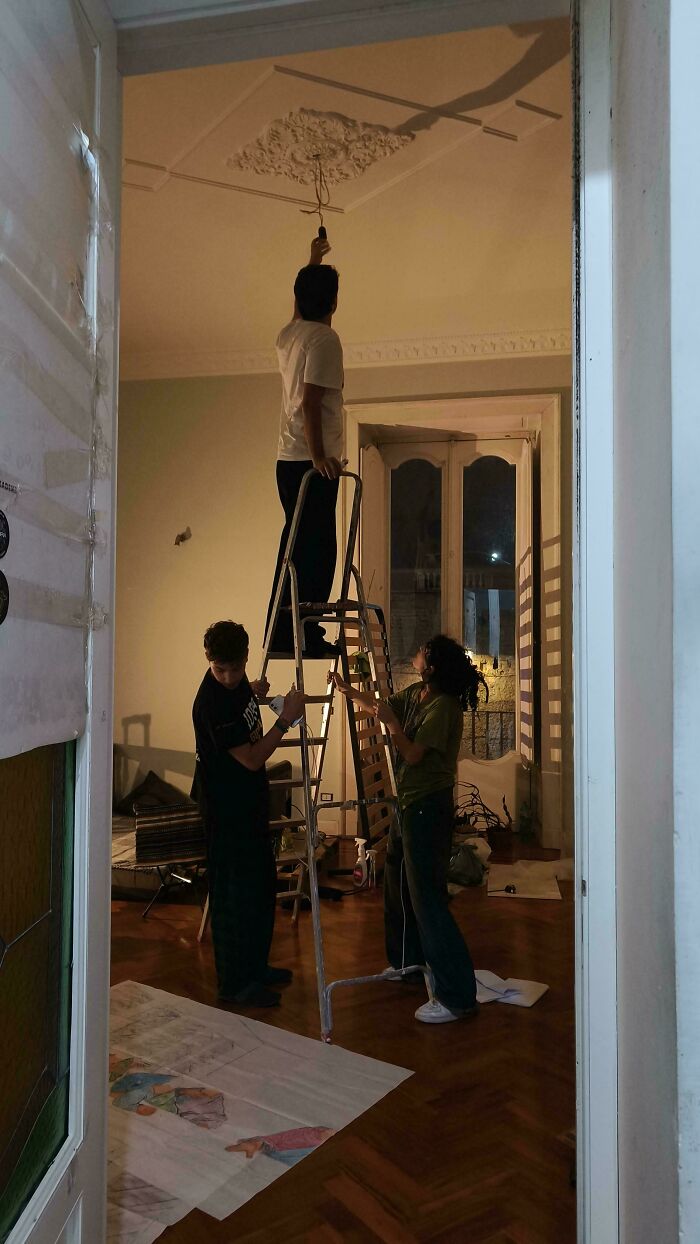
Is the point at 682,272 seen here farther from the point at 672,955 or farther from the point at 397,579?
the point at 397,579

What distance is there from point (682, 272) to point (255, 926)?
302cm

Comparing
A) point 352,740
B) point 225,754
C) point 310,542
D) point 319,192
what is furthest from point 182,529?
point 352,740

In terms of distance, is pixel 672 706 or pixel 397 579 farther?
pixel 397 579

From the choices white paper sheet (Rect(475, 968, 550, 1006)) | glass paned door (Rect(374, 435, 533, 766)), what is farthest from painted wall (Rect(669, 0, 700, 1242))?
glass paned door (Rect(374, 435, 533, 766))

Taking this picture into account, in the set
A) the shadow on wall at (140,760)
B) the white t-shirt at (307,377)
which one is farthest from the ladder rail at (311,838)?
the shadow on wall at (140,760)

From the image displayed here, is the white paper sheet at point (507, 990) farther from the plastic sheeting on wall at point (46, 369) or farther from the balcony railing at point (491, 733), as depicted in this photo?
the balcony railing at point (491, 733)

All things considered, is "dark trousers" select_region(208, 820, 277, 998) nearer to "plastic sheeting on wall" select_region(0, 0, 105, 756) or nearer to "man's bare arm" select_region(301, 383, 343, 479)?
"man's bare arm" select_region(301, 383, 343, 479)

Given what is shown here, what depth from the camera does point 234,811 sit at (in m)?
3.23

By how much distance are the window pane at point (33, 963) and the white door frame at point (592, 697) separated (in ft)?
0.18

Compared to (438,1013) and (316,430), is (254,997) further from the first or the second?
(316,430)

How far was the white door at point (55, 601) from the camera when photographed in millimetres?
1109

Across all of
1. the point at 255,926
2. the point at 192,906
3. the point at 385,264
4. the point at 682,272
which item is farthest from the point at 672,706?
the point at 385,264

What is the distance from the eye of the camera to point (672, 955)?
31.0 inches

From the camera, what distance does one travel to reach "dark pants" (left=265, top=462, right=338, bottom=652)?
10.8ft
